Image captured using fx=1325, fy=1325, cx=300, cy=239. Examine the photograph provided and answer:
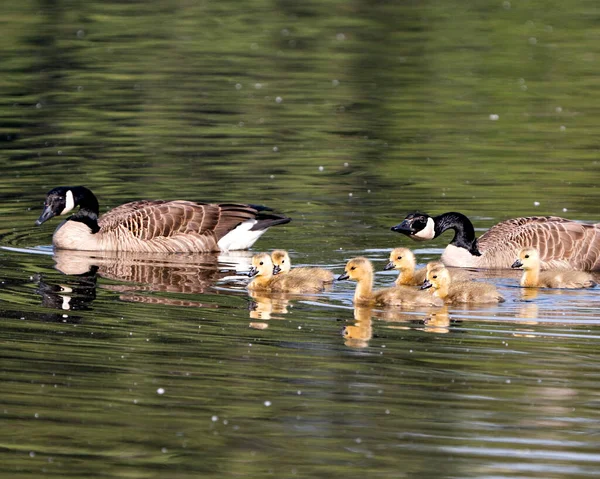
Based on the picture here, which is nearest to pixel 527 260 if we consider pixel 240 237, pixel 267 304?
pixel 267 304

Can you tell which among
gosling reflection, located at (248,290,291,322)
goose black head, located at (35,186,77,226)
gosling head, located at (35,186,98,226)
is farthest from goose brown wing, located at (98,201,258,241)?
gosling reflection, located at (248,290,291,322)

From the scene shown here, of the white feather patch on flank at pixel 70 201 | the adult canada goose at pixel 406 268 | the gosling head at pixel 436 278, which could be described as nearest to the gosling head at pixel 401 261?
the adult canada goose at pixel 406 268

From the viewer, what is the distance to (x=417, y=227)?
585 inches

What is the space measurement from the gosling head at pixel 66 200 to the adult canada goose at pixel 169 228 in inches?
5.4

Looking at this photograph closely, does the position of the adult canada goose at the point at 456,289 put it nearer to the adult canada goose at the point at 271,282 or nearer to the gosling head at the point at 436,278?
the gosling head at the point at 436,278

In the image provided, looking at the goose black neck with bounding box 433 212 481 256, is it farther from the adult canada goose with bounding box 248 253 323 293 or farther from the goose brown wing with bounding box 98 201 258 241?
the goose brown wing with bounding box 98 201 258 241

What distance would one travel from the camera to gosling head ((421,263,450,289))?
41.3 ft

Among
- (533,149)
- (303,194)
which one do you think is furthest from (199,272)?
(533,149)

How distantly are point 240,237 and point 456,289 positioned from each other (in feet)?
13.7

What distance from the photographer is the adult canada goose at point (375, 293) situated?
12461 millimetres

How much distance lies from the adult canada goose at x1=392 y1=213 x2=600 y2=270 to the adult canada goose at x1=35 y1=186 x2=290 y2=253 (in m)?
1.99

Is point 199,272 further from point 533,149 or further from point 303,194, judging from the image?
point 533,149

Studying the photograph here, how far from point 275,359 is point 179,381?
3.03 feet

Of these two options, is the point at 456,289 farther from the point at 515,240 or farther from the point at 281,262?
the point at 515,240
